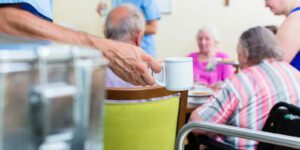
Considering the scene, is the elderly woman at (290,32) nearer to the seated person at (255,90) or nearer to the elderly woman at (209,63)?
the seated person at (255,90)

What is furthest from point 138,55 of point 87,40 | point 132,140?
point 132,140

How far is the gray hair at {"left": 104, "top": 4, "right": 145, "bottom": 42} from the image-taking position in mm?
1999

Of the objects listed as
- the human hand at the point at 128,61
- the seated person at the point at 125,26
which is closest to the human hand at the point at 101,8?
the seated person at the point at 125,26

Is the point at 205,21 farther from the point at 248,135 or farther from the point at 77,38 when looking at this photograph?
the point at 77,38

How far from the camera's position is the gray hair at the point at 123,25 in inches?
78.7

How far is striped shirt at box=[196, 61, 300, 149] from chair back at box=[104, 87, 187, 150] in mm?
456

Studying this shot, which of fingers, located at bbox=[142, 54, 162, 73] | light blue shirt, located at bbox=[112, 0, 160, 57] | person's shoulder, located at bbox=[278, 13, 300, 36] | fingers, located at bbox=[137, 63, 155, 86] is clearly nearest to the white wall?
light blue shirt, located at bbox=[112, 0, 160, 57]

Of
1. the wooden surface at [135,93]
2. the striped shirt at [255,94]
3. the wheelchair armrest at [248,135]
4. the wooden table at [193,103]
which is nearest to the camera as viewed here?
the wheelchair armrest at [248,135]

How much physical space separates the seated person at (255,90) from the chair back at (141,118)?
1.52 ft

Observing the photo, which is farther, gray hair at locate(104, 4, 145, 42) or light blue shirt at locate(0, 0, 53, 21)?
gray hair at locate(104, 4, 145, 42)

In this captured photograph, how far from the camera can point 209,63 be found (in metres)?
3.68

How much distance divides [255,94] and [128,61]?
4.40 ft

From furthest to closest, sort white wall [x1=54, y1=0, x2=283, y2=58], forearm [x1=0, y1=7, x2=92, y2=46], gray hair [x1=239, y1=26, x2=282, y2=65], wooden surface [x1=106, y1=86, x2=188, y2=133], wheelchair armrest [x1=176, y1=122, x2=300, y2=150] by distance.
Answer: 1. white wall [x1=54, y1=0, x2=283, y2=58]
2. gray hair [x1=239, y1=26, x2=282, y2=65]
3. wooden surface [x1=106, y1=86, x2=188, y2=133]
4. wheelchair armrest [x1=176, y1=122, x2=300, y2=150]
5. forearm [x1=0, y1=7, x2=92, y2=46]

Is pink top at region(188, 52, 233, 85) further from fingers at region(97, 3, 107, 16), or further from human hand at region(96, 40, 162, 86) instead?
human hand at region(96, 40, 162, 86)
